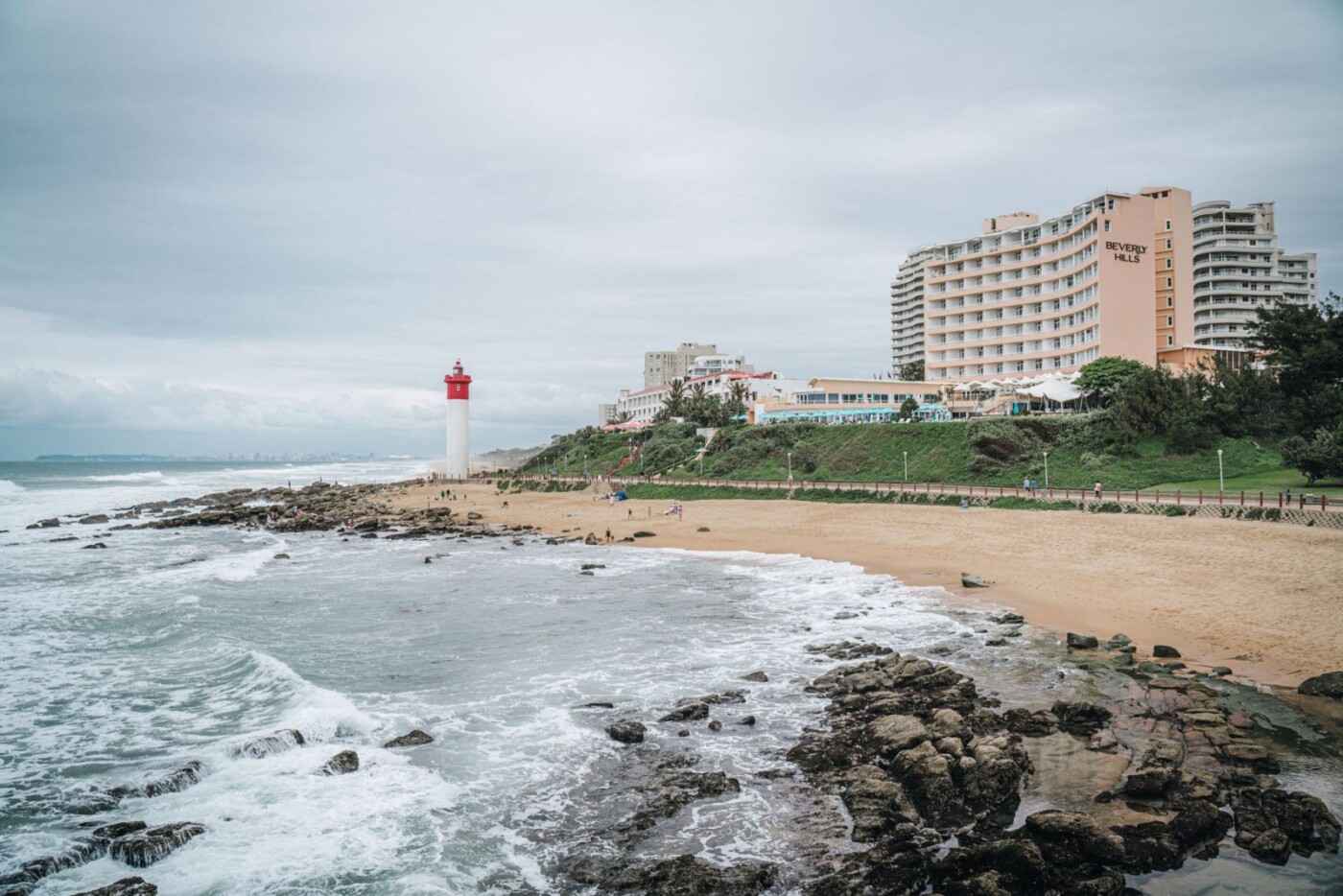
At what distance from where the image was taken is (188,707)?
47.3ft

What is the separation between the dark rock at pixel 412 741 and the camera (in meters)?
12.3

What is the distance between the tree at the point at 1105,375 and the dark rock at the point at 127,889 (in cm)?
5538

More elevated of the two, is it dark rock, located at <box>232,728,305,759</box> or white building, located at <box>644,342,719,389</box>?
white building, located at <box>644,342,719,389</box>

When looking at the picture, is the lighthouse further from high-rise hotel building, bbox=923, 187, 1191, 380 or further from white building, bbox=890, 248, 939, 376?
white building, bbox=890, 248, 939, 376

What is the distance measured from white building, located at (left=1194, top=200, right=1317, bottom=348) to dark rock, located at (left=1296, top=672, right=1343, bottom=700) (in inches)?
3491

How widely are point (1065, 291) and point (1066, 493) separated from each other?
37782 mm

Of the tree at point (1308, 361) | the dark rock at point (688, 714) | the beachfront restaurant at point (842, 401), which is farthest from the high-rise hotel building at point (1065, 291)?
the dark rock at point (688, 714)

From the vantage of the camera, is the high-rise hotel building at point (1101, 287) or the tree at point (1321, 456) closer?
the tree at point (1321, 456)

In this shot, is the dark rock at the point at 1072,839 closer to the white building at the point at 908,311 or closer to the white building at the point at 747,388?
the white building at the point at 747,388

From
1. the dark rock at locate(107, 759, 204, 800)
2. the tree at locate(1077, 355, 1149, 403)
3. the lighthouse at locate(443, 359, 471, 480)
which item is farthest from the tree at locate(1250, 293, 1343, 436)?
the lighthouse at locate(443, 359, 471, 480)

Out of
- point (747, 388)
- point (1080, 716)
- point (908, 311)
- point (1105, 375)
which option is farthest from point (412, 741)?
point (908, 311)

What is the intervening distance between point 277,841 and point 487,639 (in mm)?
9792

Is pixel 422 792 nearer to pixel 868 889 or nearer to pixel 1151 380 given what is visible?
pixel 868 889

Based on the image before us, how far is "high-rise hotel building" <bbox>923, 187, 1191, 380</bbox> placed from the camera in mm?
62750
